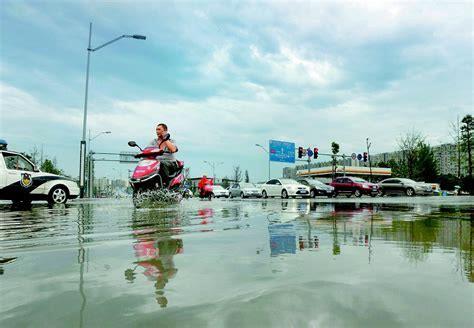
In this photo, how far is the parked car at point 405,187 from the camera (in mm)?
30547

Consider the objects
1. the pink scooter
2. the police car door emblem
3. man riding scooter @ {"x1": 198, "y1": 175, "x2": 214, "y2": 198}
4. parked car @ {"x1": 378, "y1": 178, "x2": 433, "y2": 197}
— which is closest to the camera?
the pink scooter

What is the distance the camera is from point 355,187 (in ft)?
102

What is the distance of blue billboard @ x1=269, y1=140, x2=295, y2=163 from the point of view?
2064 inches

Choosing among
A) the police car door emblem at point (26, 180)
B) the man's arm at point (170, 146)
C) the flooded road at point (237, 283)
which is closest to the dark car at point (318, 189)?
the man's arm at point (170, 146)

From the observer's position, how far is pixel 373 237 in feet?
12.9

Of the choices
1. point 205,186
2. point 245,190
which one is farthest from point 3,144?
point 245,190

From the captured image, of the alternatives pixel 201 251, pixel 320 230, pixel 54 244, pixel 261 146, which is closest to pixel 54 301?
pixel 201 251

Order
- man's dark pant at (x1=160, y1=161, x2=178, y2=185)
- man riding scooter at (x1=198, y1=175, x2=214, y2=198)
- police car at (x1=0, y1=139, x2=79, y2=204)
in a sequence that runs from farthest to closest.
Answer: man riding scooter at (x1=198, y1=175, x2=214, y2=198)
police car at (x1=0, y1=139, x2=79, y2=204)
man's dark pant at (x1=160, y1=161, x2=178, y2=185)

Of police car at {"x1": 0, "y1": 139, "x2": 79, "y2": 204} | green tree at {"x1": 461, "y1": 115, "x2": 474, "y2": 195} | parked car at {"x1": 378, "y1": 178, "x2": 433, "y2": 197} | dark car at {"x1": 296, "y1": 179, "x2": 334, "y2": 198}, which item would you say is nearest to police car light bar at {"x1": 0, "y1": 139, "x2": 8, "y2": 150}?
police car at {"x1": 0, "y1": 139, "x2": 79, "y2": 204}

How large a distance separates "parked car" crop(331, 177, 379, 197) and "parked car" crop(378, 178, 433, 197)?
1.99 m

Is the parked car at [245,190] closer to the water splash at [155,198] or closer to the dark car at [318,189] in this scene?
the dark car at [318,189]

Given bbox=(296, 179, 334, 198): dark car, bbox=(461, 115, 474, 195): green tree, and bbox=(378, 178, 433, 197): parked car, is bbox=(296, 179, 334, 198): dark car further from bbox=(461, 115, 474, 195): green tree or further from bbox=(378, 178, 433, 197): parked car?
bbox=(461, 115, 474, 195): green tree

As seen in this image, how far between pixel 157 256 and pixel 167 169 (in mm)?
8765

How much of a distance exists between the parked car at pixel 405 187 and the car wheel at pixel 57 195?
26240mm
